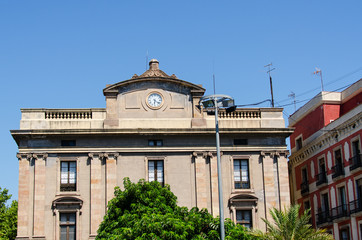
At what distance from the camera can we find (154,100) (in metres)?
47.0

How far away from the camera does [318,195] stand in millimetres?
49969

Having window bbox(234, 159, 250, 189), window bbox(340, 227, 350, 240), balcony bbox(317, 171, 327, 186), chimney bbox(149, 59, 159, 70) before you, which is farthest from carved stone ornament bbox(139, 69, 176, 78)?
window bbox(340, 227, 350, 240)

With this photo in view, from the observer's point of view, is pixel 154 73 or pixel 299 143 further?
Answer: pixel 299 143

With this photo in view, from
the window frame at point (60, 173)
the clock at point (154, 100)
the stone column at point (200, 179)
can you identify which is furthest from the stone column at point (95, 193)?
the stone column at point (200, 179)

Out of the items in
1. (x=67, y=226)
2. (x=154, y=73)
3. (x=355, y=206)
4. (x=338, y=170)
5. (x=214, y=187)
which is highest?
(x=154, y=73)

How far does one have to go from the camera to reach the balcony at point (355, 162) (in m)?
43.9

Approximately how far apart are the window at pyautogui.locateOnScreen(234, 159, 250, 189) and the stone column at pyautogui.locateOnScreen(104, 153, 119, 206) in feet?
26.1

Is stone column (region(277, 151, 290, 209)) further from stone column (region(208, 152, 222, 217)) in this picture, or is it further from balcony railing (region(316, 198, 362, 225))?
stone column (region(208, 152, 222, 217))

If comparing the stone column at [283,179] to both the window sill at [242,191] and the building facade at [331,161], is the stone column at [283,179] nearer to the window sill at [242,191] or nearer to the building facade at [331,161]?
the window sill at [242,191]

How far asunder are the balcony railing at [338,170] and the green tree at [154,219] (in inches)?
511

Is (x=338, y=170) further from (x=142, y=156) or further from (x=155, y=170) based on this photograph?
(x=142, y=156)

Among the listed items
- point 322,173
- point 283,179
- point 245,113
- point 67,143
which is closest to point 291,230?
point 283,179

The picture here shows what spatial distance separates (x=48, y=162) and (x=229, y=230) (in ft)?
50.7

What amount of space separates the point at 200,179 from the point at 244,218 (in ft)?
12.6
